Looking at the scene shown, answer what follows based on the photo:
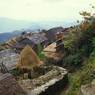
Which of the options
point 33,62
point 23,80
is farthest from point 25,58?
point 23,80

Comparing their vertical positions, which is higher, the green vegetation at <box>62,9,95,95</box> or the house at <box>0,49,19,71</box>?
the green vegetation at <box>62,9,95,95</box>

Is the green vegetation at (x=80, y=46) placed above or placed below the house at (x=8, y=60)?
above

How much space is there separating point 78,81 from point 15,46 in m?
13.1

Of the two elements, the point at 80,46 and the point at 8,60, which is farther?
the point at 8,60

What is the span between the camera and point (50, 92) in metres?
13.4

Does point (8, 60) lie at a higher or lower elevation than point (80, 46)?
lower

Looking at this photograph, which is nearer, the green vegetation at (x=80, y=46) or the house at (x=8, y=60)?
the green vegetation at (x=80, y=46)

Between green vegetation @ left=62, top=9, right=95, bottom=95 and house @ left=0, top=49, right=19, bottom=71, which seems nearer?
green vegetation @ left=62, top=9, right=95, bottom=95

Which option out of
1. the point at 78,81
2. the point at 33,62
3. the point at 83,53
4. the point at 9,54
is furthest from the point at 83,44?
the point at 78,81

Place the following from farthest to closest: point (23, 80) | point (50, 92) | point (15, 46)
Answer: point (15, 46)
point (23, 80)
point (50, 92)

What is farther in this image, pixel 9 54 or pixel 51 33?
pixel 51 33

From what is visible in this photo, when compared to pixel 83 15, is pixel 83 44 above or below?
below

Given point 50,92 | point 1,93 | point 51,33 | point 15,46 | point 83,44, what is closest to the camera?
point 1,93

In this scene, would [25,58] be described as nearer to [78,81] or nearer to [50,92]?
[50,92]
